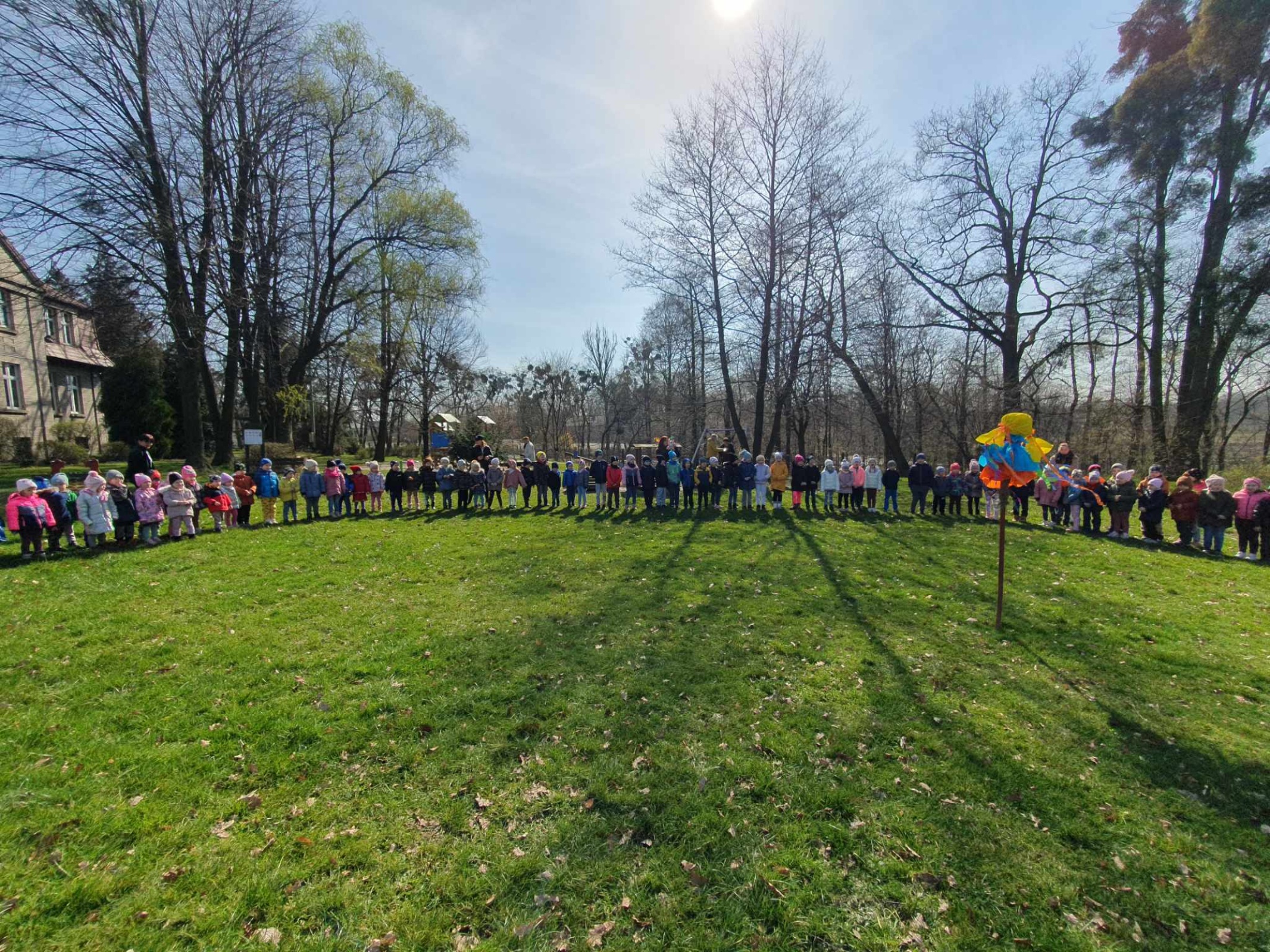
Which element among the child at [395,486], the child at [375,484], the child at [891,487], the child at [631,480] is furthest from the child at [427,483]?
the child at [891,487]

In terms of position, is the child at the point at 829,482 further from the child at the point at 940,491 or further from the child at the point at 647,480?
the child at the point at 647,480

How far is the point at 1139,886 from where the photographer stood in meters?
3.16

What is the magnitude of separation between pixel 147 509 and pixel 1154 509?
72.7ft

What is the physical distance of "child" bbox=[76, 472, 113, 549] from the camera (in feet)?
33.4

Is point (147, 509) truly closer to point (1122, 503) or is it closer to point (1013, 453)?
point (1013, 453)

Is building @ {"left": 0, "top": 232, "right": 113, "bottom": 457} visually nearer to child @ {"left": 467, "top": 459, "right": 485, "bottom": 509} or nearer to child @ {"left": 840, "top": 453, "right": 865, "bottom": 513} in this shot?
child @ {"left": 467, "top": 459, "right": 485, "bottom": 509}

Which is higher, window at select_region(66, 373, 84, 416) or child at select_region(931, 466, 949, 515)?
window at select_region(66, 373, 84, 416)

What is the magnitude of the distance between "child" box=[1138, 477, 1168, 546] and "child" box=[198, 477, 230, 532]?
2136cm

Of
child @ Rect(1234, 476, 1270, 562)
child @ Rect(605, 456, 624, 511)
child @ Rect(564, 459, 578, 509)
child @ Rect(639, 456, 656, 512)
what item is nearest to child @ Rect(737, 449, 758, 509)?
child @ Rect(639, 456, 656, 512)

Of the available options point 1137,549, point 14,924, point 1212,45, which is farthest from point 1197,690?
point 1212,45

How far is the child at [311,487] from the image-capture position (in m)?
14.8

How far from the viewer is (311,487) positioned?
49.2 ft

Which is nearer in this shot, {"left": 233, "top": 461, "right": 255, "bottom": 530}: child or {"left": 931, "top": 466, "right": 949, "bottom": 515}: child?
{"left": 233, "top": 461, "right": 255, "bottom": 530}: child

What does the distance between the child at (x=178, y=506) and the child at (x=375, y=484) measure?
4590 millimetres
